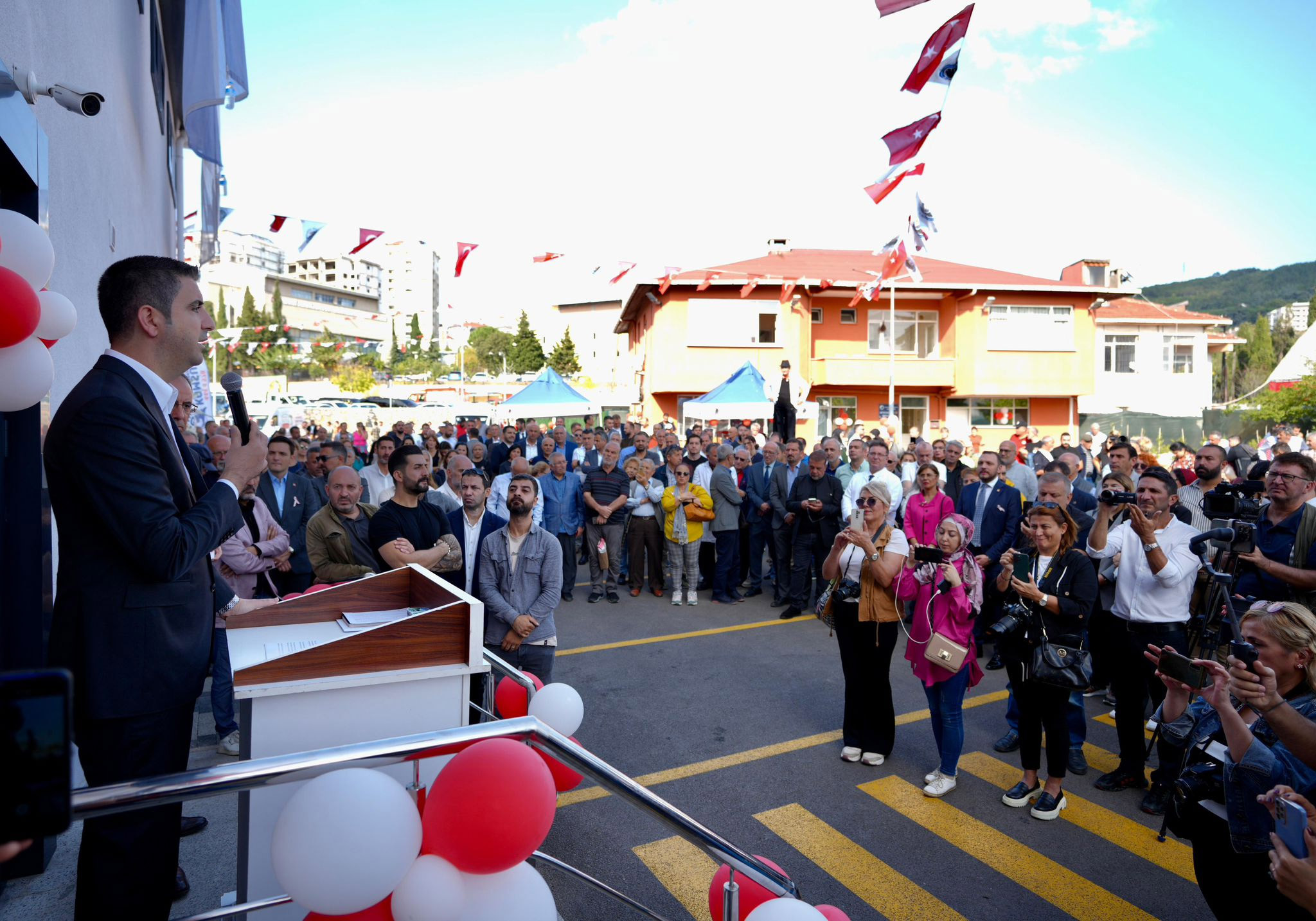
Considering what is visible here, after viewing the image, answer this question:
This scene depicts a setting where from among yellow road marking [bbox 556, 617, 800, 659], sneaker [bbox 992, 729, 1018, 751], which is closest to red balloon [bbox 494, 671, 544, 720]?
sneaker [bbox 992, 729, 1018, 751]

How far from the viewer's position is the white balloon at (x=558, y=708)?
136 inches

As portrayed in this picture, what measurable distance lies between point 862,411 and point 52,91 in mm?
31844

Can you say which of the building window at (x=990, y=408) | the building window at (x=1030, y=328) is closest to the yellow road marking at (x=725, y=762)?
the building window at (x=1030, y=328)

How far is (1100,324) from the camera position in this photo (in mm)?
41562

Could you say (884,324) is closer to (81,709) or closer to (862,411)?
(862,411)

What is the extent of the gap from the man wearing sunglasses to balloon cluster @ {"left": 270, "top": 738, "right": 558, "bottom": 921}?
524 centimetres

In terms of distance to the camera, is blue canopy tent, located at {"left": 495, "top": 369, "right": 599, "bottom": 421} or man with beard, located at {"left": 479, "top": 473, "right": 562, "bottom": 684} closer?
man with beard, located at {"left": 479, "top": 473, "right": 562, "bottom": 684}

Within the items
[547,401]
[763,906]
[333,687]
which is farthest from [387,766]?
[547,401]

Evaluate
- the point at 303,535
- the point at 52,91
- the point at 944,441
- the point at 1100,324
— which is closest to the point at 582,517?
the point at 303,535

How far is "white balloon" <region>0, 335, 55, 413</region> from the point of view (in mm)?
2359

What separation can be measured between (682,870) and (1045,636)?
2.54 metres

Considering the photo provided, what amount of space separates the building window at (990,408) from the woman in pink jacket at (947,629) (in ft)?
98.2

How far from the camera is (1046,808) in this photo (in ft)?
15.6

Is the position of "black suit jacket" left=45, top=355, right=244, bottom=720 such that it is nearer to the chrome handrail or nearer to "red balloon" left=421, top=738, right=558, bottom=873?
the chrome handrail
